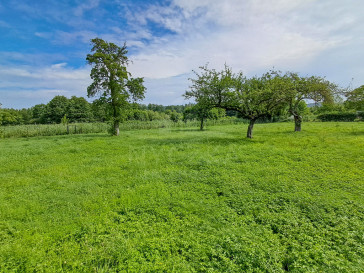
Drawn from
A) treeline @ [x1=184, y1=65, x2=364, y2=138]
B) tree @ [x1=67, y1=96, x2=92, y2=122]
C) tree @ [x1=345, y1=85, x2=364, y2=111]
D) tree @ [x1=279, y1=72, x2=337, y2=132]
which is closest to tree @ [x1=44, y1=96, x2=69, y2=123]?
tree @ [x1=67, y1=96, x2=92, y2=122]

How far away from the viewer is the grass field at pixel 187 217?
126 inches

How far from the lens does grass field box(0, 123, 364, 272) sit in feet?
10.5

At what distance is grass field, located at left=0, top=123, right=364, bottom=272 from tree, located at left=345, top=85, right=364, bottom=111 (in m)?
12.3

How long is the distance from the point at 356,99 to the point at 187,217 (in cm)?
Answer: 2085

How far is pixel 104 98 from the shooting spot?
18906 millimetres

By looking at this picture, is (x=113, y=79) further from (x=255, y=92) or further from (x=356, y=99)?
(x=356, y=99)

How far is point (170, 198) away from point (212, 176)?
7.52 ft

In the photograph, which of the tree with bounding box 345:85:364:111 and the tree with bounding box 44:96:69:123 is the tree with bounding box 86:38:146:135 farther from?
the tree with bounding box 44:96:69:123

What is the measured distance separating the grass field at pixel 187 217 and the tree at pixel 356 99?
1226 cm

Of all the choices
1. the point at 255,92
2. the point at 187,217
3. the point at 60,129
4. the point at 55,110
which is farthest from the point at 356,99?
the point at 55,110

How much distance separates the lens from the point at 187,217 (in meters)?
4.43

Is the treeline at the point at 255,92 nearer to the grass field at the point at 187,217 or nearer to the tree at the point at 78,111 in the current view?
the grass field at the point at 187,217

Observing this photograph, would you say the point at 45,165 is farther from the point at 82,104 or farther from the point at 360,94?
the point at 82,104

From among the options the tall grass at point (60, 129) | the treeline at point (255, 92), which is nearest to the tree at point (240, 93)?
the treeline at point (255, 92)
